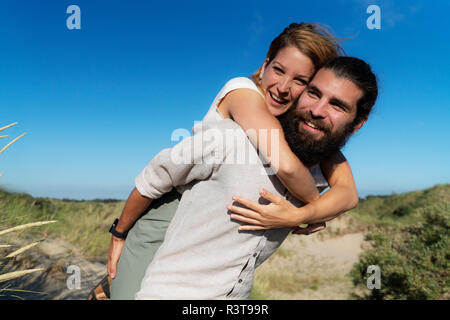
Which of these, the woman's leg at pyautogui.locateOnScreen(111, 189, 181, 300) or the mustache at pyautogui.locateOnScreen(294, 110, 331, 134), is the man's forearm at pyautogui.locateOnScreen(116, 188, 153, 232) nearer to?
the woman's leg at pyautogui.locateOnScreen(111, 189, 181, 300)

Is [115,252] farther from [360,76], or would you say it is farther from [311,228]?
[360,76]

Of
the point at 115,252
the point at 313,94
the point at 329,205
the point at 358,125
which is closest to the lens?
the point at 329,205

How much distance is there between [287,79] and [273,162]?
41.4 inches

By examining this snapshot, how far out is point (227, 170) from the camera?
59.0 inches

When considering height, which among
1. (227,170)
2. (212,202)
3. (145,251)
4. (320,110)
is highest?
(320,110)

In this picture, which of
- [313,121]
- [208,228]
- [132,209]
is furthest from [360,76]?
[132,209]

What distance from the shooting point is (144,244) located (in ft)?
6.28

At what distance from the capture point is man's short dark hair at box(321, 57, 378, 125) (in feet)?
6.59
